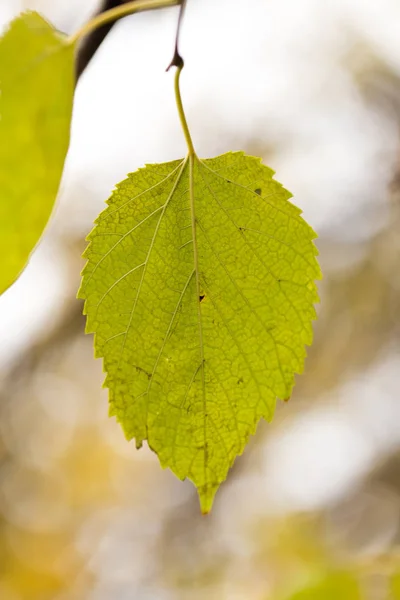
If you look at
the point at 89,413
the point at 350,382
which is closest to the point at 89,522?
the point at 89,413

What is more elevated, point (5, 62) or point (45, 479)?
point (45, 479)

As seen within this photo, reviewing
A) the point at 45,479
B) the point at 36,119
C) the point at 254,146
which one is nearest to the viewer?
the point at 36,119

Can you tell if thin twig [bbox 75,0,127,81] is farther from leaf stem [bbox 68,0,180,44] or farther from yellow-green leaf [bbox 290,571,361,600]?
yellow-green leaf [bbox 290,571,361,600]

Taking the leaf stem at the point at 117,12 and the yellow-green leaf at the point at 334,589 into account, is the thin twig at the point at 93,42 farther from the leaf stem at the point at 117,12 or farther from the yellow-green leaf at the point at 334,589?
the yellow-green leaf at the point at 334,589

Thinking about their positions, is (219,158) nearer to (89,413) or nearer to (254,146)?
(254,146)

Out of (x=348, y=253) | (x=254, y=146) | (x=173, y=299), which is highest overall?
(x=254, y=146)

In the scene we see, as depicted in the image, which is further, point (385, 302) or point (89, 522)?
point (89, 522)
